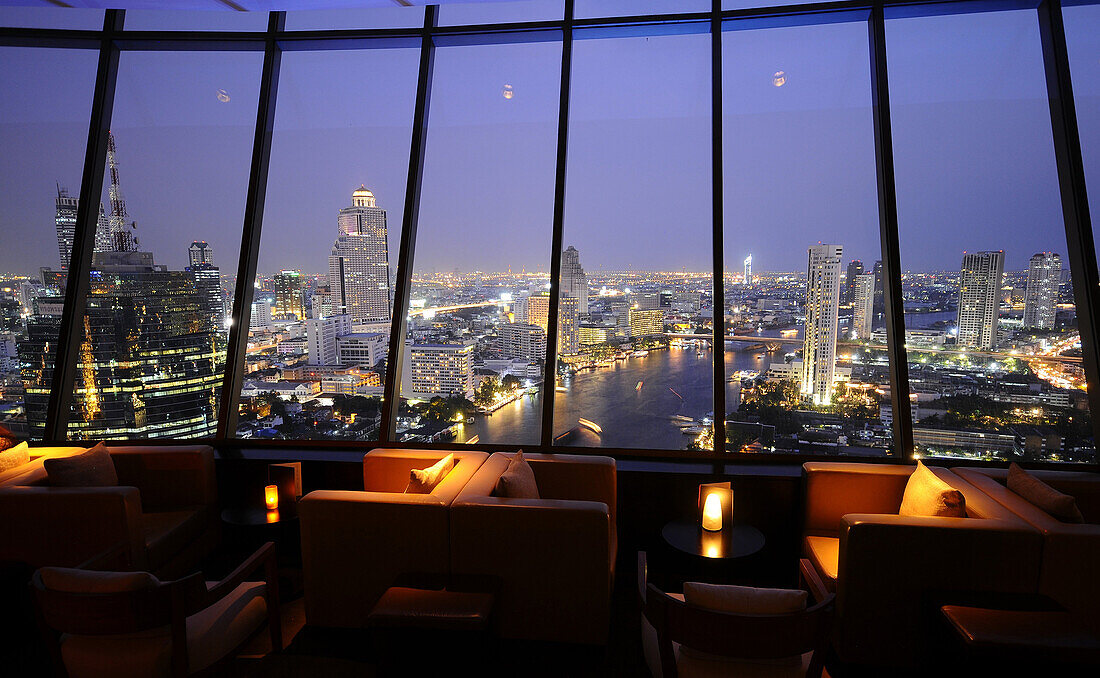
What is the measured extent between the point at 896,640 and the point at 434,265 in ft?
11.1

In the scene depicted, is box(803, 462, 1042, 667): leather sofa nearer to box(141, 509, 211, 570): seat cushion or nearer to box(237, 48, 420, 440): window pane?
box(237, 48, 420, 440): window pane

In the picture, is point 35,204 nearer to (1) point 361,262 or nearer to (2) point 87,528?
(1) point 361,262

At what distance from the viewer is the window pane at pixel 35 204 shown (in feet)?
12.6

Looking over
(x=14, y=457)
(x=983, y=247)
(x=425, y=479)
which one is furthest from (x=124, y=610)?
(x=983, y=247)

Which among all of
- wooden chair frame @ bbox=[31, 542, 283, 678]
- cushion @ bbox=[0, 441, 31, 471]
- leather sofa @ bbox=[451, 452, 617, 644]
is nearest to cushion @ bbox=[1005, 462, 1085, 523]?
leather sofa @ bbox=[451, 452, 617, 644]

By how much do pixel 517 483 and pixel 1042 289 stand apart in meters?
3.49

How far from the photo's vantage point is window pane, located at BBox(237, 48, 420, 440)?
3.88m

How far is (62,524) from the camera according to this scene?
2680mm

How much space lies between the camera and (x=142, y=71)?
3.91m

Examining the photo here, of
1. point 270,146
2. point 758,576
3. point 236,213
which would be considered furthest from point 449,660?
point 270,146

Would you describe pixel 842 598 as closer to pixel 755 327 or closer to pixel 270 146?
pixel 755 327

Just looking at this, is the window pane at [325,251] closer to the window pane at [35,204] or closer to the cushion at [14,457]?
the cushion at [14,457]

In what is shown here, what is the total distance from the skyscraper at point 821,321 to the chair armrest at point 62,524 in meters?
4.07

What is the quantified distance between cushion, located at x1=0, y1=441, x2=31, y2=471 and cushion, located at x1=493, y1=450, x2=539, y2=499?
2964 mm
